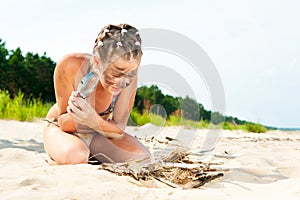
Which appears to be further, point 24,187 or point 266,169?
point 266,169

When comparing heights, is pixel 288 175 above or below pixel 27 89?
below

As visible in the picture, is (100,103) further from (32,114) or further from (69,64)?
(32,114)

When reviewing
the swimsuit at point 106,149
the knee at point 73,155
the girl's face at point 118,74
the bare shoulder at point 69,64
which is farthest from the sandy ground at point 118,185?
the bare shoulder at point 69,64

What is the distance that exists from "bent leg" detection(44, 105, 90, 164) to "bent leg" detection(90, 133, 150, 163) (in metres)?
0.19

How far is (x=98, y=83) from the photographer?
10.8ft

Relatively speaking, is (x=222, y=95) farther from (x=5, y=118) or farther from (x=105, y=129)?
(x=5, y=118)

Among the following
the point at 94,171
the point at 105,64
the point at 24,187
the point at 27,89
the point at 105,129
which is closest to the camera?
the point at 24,187

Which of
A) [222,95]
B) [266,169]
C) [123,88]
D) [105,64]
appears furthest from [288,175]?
[105,64]

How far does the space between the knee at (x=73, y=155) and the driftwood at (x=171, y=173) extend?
30 cm

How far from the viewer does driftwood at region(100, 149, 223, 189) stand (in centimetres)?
252

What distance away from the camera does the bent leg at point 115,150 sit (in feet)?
11.0

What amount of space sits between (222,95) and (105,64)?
1.15 m

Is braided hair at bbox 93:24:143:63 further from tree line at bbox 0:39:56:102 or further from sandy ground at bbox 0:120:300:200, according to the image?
tree line at bbox 0:39:56:102

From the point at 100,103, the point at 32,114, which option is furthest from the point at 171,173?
the point at 32,114
